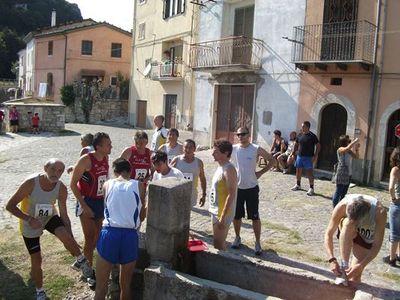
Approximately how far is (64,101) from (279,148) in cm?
2312

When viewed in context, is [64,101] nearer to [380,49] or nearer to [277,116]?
[277,116]

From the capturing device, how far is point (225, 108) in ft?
62.5

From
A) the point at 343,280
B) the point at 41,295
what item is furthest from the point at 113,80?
the point at 343,280

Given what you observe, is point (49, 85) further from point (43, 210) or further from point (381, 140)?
point (43, 210)

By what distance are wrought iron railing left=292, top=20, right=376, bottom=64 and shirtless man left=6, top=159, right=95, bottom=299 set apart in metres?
10.4

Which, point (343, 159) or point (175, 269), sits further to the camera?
point (343, 159)

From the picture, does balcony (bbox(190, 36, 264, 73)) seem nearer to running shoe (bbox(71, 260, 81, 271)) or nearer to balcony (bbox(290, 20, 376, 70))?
balcony (bbox(290, 20, 376, 70))

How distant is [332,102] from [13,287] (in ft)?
37.3

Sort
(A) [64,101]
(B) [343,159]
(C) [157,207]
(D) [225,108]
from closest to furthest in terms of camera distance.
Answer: (C) [157,207] < (B) [343,159] < (D) [225,108] < (A) [64,101]

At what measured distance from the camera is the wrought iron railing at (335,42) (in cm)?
1346

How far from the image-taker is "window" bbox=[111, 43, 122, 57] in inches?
1516

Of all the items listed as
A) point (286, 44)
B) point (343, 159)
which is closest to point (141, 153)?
point (343, 159)

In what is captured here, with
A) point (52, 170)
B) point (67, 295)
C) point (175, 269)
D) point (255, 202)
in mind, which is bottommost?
point (67, 295)

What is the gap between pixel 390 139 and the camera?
1334 cm
